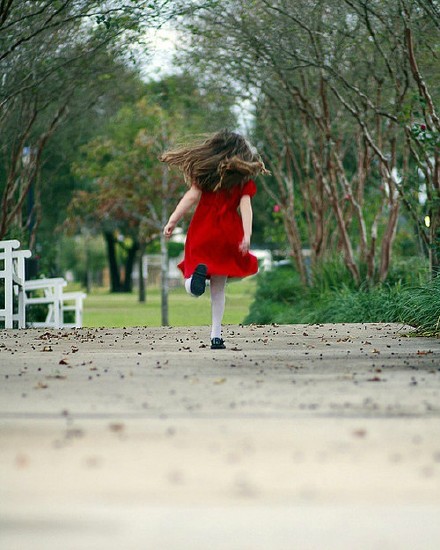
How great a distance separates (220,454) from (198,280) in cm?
484

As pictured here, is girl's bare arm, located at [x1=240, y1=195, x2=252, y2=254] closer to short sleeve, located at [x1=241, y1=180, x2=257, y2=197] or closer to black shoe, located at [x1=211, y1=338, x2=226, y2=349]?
short sleeve, located at [x1=241, y1=180, x2=257, y2=197]

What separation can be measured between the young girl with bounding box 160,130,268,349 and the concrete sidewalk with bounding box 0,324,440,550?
4.80 ft

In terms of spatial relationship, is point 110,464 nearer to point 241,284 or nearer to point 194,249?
point 194,249

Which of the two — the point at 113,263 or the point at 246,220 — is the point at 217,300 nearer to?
the point at 246,220

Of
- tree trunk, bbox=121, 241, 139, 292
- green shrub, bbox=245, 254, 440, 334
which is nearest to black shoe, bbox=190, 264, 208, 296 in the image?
green shrub, bbox=245, 254, 440, 334

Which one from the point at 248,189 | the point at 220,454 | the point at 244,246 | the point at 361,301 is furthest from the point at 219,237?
the point at 361,301

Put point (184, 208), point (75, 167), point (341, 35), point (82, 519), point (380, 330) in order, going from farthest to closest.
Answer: point (75, 167) < point (341, 35) < point (380, 330) < point (184, 208) < point (82, 519)

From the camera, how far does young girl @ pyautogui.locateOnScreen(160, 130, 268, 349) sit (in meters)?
10.3

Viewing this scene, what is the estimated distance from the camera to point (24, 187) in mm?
24500

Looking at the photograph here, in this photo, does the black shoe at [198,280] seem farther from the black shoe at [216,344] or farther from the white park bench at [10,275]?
the white park bench at [10,275]

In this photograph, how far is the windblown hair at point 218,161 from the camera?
1034 centimetres

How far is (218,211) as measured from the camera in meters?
10.5

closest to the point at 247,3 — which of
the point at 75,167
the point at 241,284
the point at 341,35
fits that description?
the point at 341,35

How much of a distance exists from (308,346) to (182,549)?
280 inches
